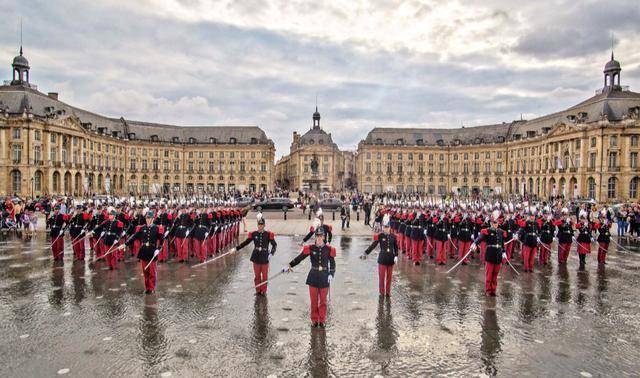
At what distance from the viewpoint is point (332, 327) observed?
29.8 feet

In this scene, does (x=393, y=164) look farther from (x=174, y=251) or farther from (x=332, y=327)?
(x=332, y=327)

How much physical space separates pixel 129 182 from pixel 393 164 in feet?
201

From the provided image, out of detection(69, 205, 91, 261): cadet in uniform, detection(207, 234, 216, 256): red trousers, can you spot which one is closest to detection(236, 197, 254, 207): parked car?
detection(207, 234, 216, 256): red trousers

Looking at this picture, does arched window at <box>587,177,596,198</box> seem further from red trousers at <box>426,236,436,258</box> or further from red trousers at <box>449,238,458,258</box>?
red trousers at <box>426,236,436,258</box>

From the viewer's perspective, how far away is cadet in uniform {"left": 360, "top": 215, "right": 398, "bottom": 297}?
1108cm

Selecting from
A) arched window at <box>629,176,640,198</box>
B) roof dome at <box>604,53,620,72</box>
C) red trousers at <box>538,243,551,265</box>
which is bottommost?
red trousers at <box>538,243,551,265</box>

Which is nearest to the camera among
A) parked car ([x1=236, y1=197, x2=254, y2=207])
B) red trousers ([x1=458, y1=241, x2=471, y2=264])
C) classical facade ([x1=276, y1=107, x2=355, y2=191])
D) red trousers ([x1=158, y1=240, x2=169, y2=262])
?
red trousers ([x1=158, y1=240, x2=169, y2=262])

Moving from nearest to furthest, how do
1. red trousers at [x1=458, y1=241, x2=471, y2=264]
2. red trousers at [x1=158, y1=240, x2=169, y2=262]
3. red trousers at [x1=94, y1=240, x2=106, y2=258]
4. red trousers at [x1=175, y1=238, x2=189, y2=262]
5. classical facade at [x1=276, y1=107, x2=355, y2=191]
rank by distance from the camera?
red trousers at [x1=94, y1=240, x2=106, y2=258] < red trousers at [x1=175, y1=238, x2=189, y2=262] < red trousers at [x1=158, y1=240, x2=169, y2=262] < red trousers at [x1=458, y1=241, x2=471, y2=264] < classical facade at [x1=276, y1=107, x2=355, y2=191]

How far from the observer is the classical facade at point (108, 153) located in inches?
2452

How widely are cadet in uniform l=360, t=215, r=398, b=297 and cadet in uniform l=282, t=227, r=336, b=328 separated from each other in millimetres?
1927

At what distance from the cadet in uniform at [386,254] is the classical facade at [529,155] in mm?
52265

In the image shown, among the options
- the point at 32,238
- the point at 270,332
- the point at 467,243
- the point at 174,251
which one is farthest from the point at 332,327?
the point at 32,238

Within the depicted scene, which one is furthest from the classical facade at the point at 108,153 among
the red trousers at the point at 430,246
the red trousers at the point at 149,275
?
the red trousers at the point at 149,275

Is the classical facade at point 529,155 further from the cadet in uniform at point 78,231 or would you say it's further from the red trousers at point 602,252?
the cadet in uniform at point 78,231
